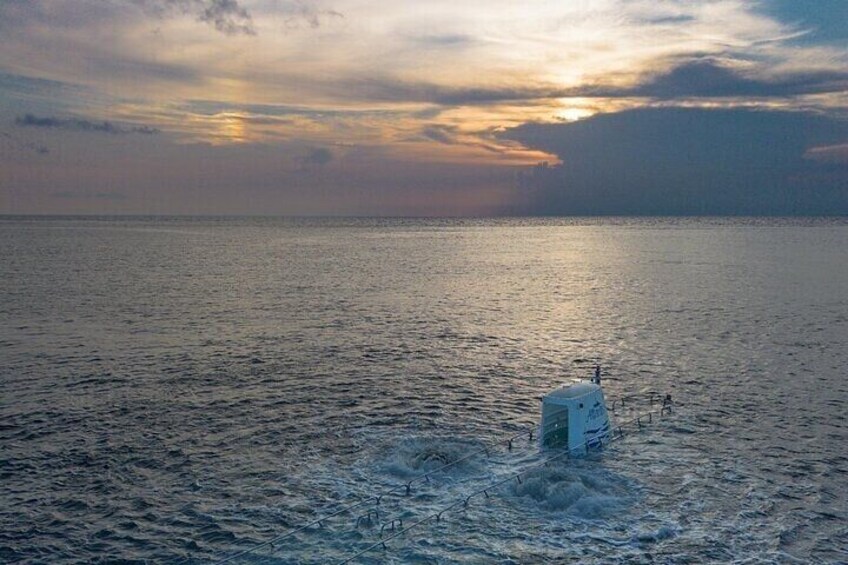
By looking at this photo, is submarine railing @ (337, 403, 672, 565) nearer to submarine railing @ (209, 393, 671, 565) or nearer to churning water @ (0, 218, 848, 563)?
submarine railing @ (209, 393, 671, 565)

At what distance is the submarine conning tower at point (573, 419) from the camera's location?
43219 mm

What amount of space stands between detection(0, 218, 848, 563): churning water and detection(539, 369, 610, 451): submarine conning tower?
1444 millimetres

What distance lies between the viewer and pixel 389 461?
42.4 m

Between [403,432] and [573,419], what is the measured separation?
12621 millimetres

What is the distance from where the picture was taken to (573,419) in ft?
141

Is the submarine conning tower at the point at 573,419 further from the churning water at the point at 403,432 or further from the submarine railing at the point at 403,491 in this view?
the churning water at the point at 403,432

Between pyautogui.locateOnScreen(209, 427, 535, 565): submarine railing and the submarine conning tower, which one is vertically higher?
the submarine conning tower

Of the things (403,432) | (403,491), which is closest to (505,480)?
(403,491)

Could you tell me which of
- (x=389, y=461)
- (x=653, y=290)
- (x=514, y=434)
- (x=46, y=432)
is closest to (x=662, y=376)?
(x=514, y=434)

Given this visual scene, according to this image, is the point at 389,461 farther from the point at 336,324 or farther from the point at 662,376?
the point at 336,324

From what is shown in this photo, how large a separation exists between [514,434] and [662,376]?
24.1 m

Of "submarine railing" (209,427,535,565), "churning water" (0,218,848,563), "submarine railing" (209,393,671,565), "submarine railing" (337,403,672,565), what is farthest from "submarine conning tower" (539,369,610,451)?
"submarine railing" (209,427,535,565)

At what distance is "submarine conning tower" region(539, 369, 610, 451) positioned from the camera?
4322cm

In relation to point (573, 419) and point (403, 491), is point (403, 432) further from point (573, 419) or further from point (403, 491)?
point (573, 419)
